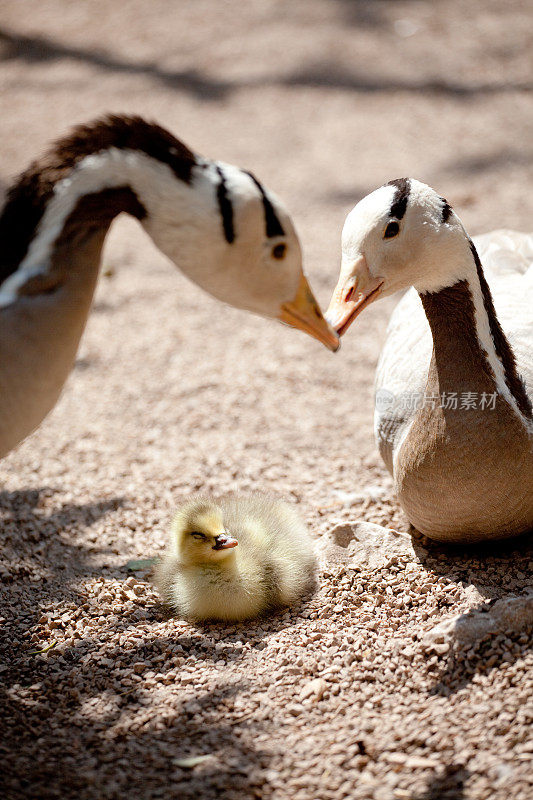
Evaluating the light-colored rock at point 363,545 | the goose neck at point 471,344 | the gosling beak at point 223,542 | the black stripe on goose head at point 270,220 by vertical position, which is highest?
the black stripe on goose head at point 270,220

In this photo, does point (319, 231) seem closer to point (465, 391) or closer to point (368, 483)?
point (368, 483)

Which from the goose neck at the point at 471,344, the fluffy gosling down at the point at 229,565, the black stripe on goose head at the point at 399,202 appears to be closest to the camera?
the black stripe on goose head at the point at 399,202

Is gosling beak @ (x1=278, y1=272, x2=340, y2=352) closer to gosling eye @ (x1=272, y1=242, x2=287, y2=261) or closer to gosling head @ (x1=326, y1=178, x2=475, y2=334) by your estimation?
gosling eye @ (x1=272, y1=242, x2=287, y2=261)

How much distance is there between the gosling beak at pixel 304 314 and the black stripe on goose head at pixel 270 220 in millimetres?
172

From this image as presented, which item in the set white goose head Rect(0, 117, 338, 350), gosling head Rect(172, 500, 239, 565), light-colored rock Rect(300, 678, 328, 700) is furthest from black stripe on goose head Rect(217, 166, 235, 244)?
light-colored rock Rect(300, 678, 328, 700)

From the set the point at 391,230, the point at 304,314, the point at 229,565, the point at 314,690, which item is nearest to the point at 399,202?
the point at 391,230

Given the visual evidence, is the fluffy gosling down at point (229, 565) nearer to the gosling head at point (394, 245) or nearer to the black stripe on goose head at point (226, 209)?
the gosling head at point (394, 245)

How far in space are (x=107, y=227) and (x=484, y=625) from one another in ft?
5.54

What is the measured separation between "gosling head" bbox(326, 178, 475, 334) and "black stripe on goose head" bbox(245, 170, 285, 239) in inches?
26.3

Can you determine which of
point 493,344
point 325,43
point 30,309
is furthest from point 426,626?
point 325,43

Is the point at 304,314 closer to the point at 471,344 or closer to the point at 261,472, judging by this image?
the point at 471,344

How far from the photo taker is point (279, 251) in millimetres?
2145

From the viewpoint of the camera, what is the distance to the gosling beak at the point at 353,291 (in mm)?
2785

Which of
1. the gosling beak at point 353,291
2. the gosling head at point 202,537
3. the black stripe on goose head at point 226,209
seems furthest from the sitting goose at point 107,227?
the gosling head at point 202,537
